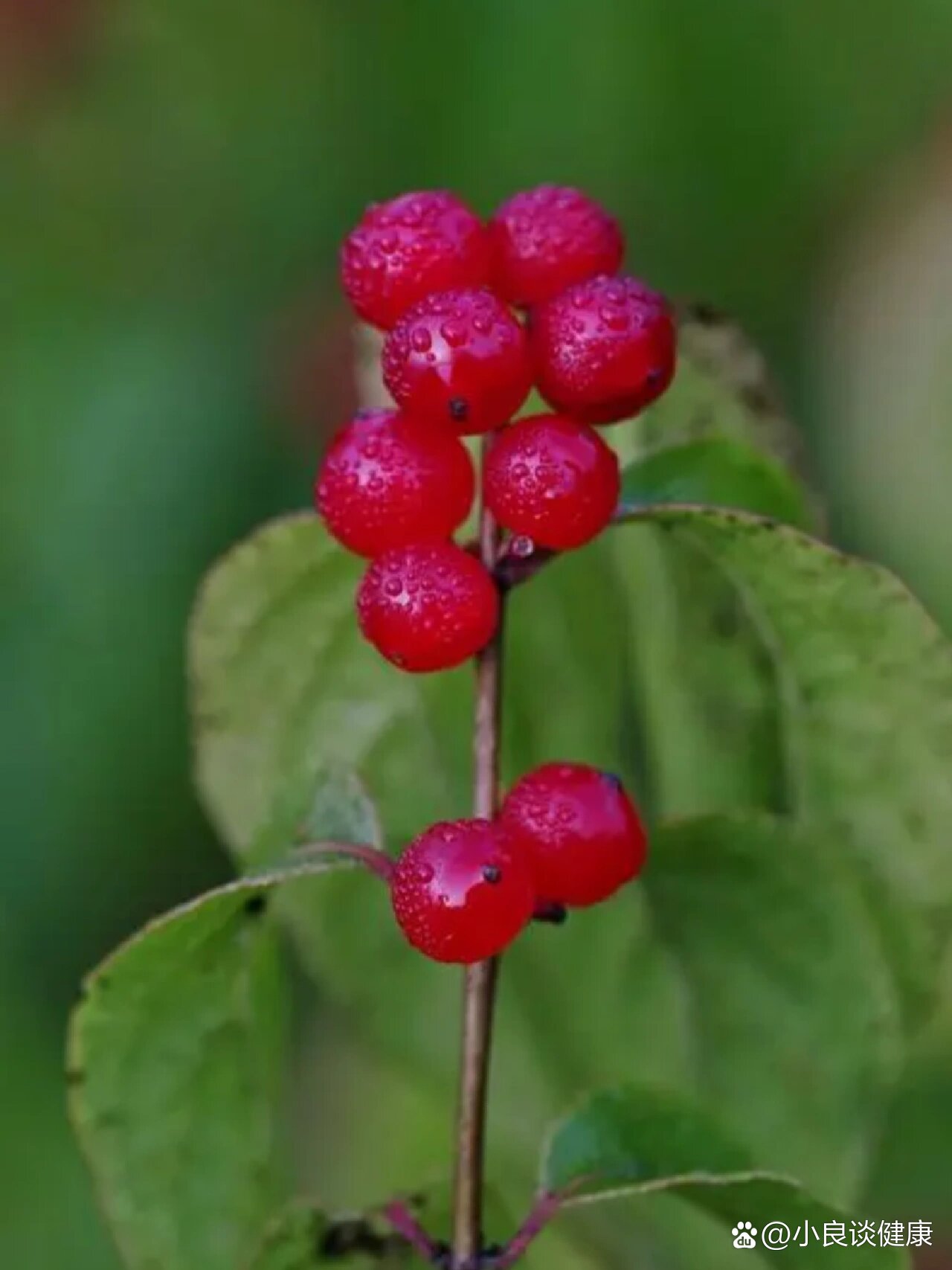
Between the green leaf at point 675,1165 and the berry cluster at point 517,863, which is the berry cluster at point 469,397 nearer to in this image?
the berry cluster at point 517,863

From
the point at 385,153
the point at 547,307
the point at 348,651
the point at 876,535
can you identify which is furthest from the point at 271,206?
the point at 547,307

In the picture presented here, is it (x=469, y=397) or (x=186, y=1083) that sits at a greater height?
(x=469, y=397)

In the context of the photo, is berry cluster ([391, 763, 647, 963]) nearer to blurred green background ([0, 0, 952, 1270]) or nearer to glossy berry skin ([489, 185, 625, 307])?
glossy berry skin ([489, 185, 625, 307])

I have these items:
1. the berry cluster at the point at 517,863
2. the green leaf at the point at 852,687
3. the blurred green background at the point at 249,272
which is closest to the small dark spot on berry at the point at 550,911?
the berry cluster at the point at 517,863

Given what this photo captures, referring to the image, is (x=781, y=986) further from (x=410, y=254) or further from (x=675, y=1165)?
(x=410, y=254)

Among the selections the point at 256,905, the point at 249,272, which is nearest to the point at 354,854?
the point at 256,905

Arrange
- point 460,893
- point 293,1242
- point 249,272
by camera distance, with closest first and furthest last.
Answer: point 460,893 < point 293,1242 < point 249,272

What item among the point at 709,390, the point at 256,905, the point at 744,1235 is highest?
the point at 709,390
